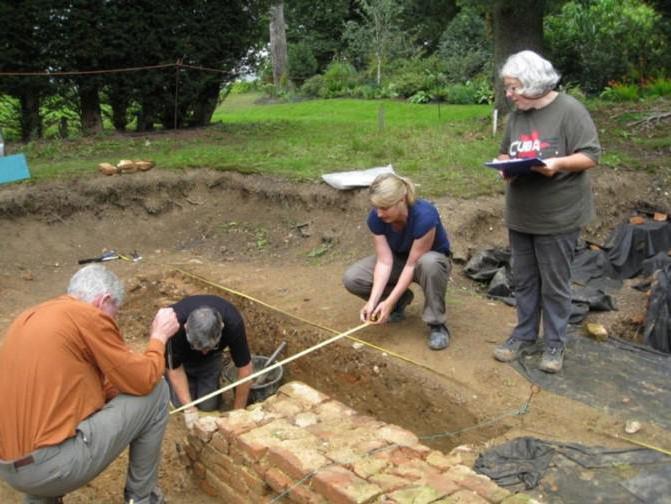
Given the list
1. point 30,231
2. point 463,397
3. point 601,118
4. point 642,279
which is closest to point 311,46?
point 601,118

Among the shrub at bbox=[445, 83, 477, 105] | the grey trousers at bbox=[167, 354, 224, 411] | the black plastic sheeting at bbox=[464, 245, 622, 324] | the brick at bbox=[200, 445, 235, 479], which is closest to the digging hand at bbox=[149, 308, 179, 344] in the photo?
the brick at bbox=[200, 445, 235, 479]

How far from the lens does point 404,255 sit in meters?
4.86

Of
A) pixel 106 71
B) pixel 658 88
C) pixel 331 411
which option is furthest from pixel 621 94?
pixel 331 411

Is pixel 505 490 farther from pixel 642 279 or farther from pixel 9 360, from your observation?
pixel 642 279

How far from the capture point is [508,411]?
411 cm

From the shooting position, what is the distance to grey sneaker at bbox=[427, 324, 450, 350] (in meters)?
4.79

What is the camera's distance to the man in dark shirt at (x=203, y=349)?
4336mm

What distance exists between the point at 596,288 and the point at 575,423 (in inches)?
98.0

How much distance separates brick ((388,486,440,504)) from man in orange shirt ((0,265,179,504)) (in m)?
1.28

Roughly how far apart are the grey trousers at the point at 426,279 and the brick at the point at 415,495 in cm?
182

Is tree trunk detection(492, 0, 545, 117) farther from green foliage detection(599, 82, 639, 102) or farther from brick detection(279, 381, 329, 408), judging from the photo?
brick detection(279, 381, 329, 408)

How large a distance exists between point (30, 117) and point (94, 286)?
8.29m

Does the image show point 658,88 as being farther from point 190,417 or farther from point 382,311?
point 190,417

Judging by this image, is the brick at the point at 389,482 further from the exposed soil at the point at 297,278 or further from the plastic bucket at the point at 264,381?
the plastic bucket at the point at 264,381
